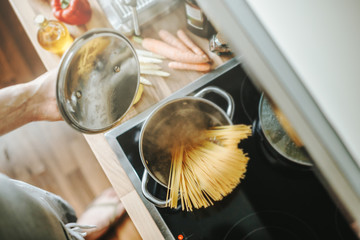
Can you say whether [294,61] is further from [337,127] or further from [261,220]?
[261,220]

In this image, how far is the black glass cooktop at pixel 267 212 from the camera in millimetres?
655

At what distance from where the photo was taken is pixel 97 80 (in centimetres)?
53

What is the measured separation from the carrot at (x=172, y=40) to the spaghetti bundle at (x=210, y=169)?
0.29m

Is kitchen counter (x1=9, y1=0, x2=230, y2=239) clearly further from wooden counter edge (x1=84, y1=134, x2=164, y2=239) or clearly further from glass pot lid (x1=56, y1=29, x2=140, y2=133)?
glass pot lid (x1=56, y1=29, x2=140, y2=133)

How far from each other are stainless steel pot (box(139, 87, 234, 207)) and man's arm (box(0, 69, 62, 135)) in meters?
0.30

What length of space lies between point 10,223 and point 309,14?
21.8 inches

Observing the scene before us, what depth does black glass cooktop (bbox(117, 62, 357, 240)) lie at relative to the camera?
0.65 meters

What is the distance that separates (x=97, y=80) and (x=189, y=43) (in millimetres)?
340

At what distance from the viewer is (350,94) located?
27 cm

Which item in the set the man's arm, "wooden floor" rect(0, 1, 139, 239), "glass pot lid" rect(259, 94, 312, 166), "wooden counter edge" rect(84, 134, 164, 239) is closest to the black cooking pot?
"glass pot lid" rect(259, 94, 312, 166)

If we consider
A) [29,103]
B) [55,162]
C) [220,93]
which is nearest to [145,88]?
[220,93]

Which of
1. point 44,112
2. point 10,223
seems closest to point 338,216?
point 10,223

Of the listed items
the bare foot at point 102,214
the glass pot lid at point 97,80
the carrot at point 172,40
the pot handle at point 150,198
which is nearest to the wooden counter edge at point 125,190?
the pot handle at point 150,198

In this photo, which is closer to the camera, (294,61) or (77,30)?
(294,61)
